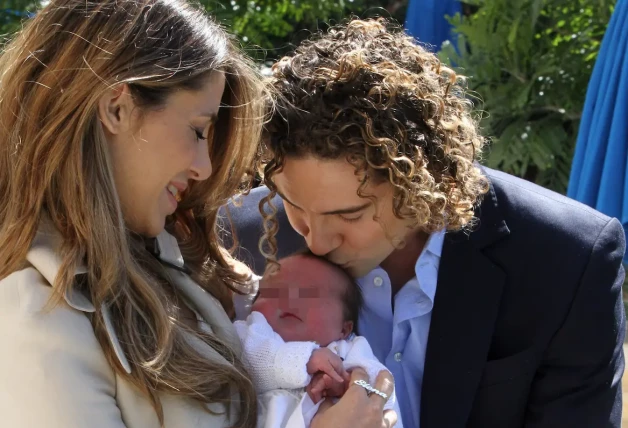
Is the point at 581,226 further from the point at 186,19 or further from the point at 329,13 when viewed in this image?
the point at 329,13

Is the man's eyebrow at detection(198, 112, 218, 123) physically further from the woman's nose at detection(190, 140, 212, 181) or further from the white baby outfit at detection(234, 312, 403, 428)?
the white baby outfit at detection(234, 312, 403, 428)

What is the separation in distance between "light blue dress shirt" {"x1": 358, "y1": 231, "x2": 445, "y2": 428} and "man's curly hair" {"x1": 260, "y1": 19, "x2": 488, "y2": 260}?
0.42 ft

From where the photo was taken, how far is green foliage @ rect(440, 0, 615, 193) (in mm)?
5242

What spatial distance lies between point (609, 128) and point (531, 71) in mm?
802

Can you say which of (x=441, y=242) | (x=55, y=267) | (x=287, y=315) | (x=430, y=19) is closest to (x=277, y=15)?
(x=430, y=19)

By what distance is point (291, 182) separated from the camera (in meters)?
2.38

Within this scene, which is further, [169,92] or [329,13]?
[329,13]

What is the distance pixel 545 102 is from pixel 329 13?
162 cm

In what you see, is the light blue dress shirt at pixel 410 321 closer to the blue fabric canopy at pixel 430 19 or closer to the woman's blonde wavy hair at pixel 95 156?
the woman's blonde wavy hair at pixel 95 156

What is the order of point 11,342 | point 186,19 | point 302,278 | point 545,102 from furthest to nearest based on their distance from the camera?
point 545,102 → point 302,278 → point 186,19 → point 11,342

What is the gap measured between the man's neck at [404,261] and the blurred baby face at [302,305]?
330 mm

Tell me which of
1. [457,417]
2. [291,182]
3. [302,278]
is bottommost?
[457,417]

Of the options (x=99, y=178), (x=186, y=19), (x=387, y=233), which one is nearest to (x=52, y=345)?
(x=99, y=178)

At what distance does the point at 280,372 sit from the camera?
2.11 metres
